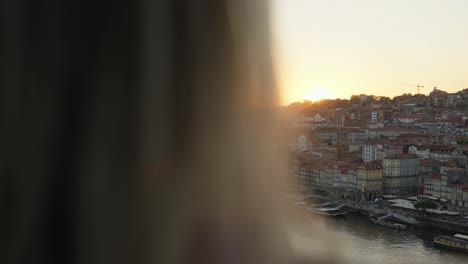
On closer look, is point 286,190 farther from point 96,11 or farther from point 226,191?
point 96,11

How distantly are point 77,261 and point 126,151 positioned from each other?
0.13 metres

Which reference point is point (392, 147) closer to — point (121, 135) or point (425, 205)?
point (425, 205)

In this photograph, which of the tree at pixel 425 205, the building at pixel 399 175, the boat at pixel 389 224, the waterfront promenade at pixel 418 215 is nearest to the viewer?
the boat at pixel 389 224

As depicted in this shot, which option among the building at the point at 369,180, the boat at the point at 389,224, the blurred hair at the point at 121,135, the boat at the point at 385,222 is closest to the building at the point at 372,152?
the building at the point at 369,180

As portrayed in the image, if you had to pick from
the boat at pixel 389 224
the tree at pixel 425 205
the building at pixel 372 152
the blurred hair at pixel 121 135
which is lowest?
the boat at pixel 389 224

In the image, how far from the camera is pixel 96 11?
24.4 inches

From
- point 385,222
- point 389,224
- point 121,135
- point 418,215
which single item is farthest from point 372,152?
point 121,135

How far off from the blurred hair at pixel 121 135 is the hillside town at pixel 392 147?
737 cm

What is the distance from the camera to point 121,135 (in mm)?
628

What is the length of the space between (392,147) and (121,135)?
15.7m

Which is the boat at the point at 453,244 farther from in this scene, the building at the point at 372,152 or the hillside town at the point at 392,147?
the building at the point at 372,152

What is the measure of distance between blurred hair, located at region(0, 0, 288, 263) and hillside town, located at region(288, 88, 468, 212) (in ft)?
24.2

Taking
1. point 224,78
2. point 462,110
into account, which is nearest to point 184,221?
point 224,78

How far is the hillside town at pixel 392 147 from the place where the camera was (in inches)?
466
